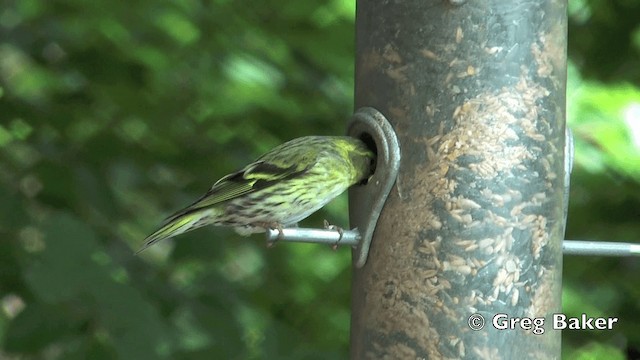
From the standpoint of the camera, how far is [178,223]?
3900 mm

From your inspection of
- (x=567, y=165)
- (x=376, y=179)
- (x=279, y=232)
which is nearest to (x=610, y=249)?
(x=567, y=165)

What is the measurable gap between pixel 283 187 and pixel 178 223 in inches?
17.1

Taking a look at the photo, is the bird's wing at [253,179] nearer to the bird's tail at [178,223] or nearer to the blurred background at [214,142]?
the bird's tail at [178,223]

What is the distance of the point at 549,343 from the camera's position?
3721 millimetres

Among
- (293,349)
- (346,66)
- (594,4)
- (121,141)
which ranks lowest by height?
(293,349)

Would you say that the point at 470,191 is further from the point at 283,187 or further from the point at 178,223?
the point at 178,223

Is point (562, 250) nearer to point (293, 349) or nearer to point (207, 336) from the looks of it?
point (293, 349)

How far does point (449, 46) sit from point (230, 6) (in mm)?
2067

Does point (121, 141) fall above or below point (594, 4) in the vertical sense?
below

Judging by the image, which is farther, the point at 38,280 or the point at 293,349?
the point at 293,349

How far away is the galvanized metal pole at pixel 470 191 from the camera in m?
3.66

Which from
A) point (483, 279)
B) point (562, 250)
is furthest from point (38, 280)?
point (562, 250)

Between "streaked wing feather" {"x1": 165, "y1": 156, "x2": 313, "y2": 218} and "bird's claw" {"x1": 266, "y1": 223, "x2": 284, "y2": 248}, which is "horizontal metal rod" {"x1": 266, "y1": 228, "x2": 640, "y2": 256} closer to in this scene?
"bird's claw" {"x1": 266, "y1": 223, "x2": 284, "y2": 248}

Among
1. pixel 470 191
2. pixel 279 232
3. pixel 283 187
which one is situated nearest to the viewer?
pixel 279 232
